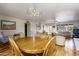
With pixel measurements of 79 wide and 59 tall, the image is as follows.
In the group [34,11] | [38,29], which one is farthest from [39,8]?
[38,29]

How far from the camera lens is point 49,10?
190 cm

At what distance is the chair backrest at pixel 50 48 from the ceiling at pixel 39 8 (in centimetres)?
46

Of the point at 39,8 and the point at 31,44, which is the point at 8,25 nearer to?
the point at 31,44

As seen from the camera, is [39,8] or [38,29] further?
[38,29]

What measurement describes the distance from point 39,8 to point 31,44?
76 centimetres

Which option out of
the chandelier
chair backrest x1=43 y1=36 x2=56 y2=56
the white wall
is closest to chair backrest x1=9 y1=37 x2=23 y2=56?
the white wall

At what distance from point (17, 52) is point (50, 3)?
1.10 meters

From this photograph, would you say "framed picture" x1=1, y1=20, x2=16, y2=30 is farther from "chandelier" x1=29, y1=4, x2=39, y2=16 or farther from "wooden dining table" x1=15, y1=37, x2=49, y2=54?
"chandelier" x1=29, y1=4, x2=39, y2=16

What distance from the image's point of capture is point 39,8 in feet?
6.13

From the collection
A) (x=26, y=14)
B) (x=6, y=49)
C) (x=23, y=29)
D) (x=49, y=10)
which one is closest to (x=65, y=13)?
(x=49, y=10)

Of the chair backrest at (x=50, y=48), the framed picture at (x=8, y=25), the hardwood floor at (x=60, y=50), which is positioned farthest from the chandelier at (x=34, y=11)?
the hardwood floor at (x=60, y=50)

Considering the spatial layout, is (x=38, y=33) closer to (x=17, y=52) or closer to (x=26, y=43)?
(x=26, y=43)

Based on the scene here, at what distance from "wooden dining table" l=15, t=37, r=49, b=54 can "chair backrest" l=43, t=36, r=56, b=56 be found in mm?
71

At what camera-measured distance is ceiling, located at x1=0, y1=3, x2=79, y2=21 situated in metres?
1.79
